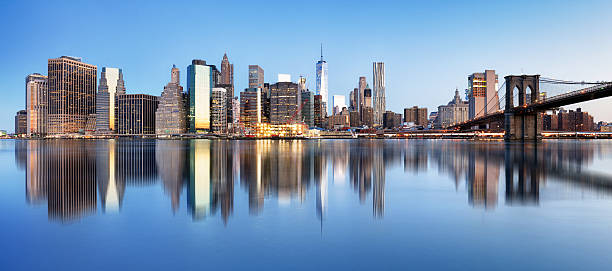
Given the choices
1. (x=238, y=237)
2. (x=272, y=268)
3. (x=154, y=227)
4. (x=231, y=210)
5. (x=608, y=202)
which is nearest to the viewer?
(x=272, y=268)

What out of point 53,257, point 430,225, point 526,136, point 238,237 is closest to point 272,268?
point 238,237

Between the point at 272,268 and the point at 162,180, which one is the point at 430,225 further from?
the point at 162,180

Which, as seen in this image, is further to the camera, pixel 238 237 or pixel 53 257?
pixel 238 237

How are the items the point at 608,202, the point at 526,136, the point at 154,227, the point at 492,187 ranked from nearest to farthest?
the point at 154,227 → the point at 608,202 → the point at 492,187 → the point at 526,136

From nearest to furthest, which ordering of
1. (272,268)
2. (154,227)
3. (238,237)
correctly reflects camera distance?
(272,268) < (238,237) < (154,227)

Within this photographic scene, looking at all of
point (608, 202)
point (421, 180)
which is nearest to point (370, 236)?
point (608, 202)

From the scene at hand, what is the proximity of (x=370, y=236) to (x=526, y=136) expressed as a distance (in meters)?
93.7

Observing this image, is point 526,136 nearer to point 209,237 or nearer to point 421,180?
point 421,180

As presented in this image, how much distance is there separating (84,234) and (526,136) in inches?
3852

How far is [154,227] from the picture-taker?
1098 cm

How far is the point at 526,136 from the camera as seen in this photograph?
292ft

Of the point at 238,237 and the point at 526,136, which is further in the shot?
the point at 526,136

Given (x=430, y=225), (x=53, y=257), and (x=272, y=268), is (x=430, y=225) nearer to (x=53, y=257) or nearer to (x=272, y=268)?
(x=272, y=268)

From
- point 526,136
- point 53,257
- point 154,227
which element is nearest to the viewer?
point 53,257
